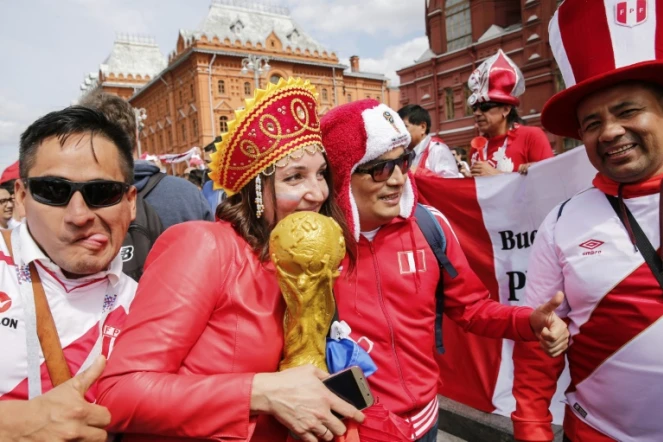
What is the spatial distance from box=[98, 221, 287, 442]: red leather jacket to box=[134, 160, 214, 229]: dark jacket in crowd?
1489 mm

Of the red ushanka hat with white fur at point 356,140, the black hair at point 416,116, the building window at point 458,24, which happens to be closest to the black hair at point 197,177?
the black hair at point 416,116

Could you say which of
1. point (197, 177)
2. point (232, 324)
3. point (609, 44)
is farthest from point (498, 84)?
point (197, 177)

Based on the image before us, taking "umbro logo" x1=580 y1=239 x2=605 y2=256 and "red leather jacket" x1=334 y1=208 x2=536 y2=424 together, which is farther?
"red leather jacket" x1=334 y1=208 x2=536 y2=424

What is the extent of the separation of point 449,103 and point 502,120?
21.6 m

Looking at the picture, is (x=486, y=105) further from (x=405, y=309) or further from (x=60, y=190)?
(x=60, y=190)

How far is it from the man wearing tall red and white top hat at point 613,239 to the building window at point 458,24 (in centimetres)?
2437

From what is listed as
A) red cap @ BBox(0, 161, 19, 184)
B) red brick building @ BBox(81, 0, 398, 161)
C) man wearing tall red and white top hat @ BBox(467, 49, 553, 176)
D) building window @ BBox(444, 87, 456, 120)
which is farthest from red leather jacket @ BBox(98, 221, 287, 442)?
red brick building @ BBox(81, 0, 398, 161)

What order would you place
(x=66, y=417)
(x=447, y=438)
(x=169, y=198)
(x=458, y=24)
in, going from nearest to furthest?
(x=66, y=417) < (x=169, y=198) < (x=447, y=438) < (x=458, y=24)

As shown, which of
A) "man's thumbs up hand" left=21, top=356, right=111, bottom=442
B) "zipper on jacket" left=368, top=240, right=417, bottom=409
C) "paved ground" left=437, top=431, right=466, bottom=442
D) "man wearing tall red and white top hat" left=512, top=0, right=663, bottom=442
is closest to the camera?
"man's thumbs up hand" left=21, top=356, right=111, bottom=442

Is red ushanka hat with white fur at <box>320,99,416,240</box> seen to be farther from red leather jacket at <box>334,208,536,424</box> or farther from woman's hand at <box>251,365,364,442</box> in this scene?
woman's hand at <box>251,365,364,442</box>

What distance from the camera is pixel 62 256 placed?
151 cm

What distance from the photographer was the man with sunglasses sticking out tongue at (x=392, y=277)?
2008 mm

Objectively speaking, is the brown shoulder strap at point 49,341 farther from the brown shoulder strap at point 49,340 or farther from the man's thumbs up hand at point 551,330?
the man's thumbs up hand at point 551,330

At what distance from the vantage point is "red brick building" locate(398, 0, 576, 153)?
19.4 metres
